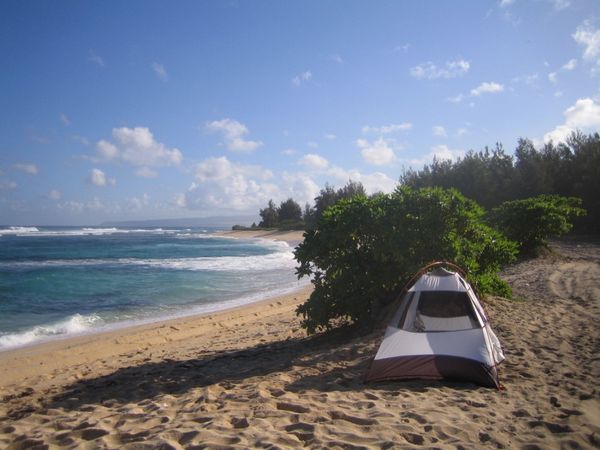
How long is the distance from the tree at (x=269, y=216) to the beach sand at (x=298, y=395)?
6969cm

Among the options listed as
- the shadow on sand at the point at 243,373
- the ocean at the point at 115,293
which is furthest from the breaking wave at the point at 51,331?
the shadow on sand at the point at 243,373

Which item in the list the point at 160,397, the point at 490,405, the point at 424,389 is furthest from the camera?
the point at 160,397

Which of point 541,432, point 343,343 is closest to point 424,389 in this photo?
point 541,432

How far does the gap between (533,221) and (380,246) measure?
11.6 metres

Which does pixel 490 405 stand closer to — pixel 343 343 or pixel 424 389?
pixel 424 389

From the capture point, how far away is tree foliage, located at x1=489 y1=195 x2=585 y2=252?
15312 millimetres

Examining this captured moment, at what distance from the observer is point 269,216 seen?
260 feet

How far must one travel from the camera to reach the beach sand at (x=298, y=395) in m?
3.54

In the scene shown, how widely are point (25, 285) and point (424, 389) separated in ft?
61.0

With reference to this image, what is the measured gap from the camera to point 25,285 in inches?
683

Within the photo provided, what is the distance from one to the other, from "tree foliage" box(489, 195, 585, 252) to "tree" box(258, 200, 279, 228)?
206ft

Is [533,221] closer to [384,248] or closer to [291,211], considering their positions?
[384,248]

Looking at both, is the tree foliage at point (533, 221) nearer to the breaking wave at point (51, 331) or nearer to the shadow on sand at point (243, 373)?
the shadow on sand at point (243, 373)

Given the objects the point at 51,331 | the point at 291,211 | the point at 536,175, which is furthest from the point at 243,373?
the point at 291,211
